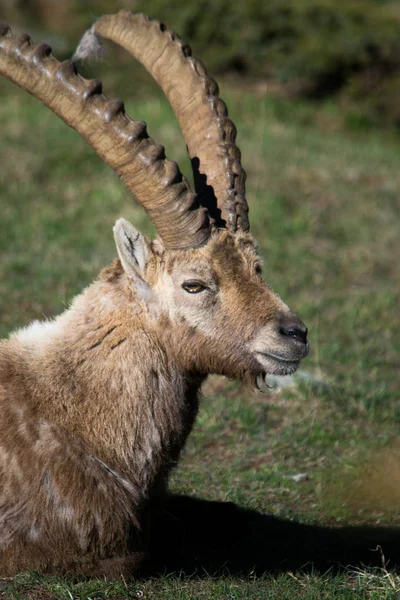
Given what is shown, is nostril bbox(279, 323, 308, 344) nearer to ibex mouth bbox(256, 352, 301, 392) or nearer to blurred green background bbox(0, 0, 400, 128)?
ibex mouth bbox(256, 352, 301, 392)

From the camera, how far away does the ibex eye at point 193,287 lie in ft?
15.8

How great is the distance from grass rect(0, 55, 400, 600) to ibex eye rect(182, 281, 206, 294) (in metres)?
1.65

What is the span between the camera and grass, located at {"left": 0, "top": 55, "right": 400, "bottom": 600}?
6.49 metres

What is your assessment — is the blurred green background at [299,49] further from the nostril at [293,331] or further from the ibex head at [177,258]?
the nostril at [293,331]

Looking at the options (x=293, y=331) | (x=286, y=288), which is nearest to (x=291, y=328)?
(x=293, y=331)

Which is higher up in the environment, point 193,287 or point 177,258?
point 177,258

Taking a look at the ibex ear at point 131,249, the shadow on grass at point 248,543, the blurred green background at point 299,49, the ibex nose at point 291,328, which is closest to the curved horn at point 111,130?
the ibex ear at point 131,249

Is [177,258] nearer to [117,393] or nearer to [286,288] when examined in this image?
[117,393]

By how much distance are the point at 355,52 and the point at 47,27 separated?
6.79 meters

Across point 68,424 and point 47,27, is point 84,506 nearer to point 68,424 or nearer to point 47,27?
point 68,424

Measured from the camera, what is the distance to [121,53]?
56.8ft

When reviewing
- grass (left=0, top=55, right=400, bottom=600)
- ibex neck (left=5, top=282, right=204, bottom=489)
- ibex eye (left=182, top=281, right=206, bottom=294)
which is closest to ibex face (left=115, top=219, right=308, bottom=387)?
ibex eye (left=182, top=281, right=206, bottom=294)

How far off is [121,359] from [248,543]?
1.78 m

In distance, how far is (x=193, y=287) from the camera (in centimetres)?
483
